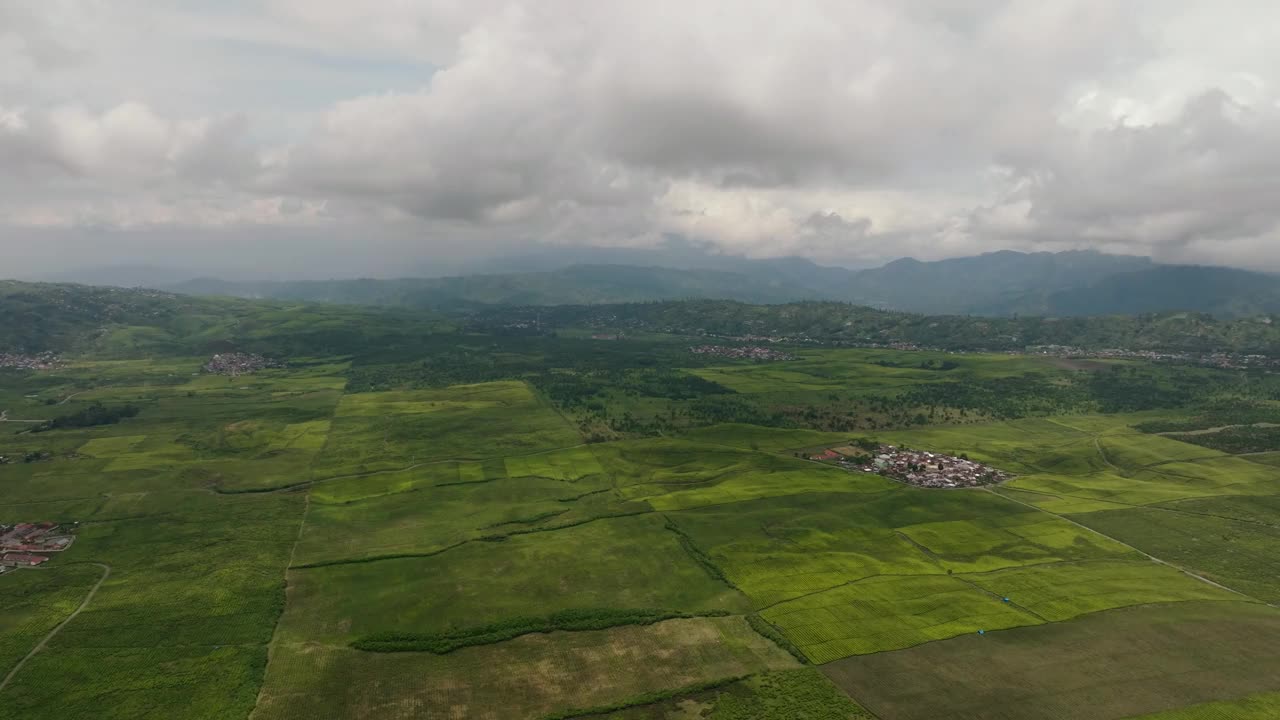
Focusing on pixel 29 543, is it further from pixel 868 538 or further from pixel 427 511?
pixel 868 538

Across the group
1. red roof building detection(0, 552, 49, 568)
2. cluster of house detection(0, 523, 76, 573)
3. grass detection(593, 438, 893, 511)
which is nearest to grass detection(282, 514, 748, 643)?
grass detection(593, 438, 893, 511)

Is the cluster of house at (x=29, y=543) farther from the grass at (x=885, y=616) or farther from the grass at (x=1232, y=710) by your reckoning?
the grass at (x=1232, y=710)

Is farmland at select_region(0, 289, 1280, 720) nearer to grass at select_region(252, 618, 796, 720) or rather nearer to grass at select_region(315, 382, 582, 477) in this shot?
grass at select_region(252, 618, 796, 720)

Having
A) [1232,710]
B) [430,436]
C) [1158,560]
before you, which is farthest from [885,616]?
[430,436]

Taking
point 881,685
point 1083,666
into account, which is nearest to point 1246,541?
point 1083,666

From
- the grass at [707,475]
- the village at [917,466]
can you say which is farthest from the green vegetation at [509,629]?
the village at [917,466]

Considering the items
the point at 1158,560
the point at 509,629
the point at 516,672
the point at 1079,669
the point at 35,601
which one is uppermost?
the point at 1158,560
